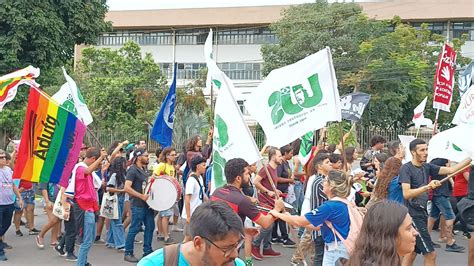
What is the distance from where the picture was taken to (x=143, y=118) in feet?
111

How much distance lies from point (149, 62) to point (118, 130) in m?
4.62

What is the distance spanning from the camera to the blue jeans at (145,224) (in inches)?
343

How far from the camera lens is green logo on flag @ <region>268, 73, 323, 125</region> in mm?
6703

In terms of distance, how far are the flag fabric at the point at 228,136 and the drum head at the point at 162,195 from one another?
2.00 m

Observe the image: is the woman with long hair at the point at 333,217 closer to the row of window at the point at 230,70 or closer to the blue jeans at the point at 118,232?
the blue jeans at the point at 118,232

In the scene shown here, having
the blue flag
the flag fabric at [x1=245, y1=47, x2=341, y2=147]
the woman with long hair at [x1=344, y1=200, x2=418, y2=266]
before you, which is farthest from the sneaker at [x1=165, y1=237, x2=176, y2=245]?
the woman with long hair at [x1=344, y1=200, x2=418, y2=266]

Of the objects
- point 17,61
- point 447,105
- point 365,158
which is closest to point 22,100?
point 17,61

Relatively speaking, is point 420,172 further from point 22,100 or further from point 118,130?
point 118,130

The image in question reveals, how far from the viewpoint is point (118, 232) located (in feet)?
32.6

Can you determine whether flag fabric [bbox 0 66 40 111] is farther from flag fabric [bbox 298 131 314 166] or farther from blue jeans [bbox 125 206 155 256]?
flag fabric [bbox 298 131 314 166]

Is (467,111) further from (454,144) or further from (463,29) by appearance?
(463,29)

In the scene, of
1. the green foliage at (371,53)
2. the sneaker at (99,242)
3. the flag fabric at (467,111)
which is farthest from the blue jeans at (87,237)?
the green foliage at (371,53)

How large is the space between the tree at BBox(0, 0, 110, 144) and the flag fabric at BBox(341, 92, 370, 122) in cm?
1173

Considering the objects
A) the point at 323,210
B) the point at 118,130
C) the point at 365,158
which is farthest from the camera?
the point at 118,130
